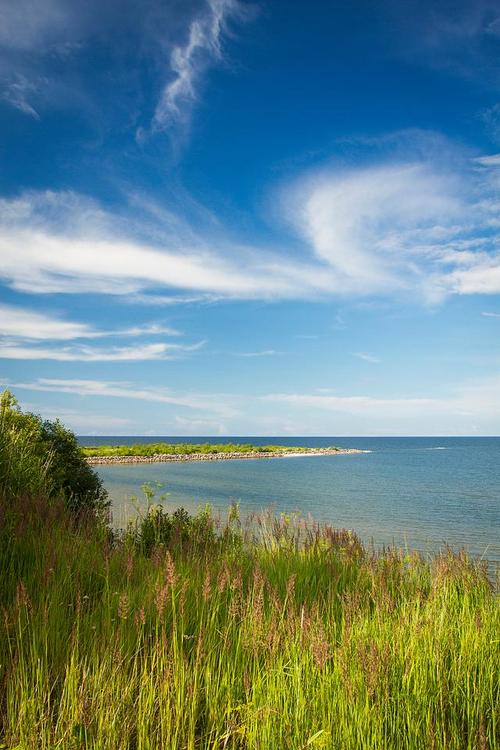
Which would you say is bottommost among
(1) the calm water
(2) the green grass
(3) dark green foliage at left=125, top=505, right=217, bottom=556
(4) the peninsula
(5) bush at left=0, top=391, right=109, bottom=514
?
(4) the peninsula

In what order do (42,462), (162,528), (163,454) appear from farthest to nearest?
(163,454) < (42,462) < (162,528)

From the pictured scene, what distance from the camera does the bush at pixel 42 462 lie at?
28.2ft

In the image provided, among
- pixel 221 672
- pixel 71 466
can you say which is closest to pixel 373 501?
pixel 71 466

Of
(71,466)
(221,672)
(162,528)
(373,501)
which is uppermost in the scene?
(71,466)

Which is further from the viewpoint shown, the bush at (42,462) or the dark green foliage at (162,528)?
the dark green foliage at (162,528)

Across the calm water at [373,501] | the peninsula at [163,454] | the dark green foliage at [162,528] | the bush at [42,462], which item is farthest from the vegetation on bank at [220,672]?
the peninsula at [163,454]

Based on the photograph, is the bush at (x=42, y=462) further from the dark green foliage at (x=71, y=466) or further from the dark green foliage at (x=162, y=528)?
the dark green foliage at (x=162, y=528)

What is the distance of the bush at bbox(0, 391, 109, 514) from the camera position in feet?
28.2

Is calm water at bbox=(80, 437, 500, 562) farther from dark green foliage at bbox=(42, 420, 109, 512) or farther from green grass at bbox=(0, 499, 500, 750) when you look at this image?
green grass at bbox=(0, 499, 500, 750)

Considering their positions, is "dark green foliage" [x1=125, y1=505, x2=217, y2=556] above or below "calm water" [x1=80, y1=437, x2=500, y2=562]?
above

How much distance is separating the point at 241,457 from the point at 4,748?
78.2 metres

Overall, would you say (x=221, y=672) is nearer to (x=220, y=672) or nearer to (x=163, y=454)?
(x=220, y=672)

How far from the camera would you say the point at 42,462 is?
1120 cm

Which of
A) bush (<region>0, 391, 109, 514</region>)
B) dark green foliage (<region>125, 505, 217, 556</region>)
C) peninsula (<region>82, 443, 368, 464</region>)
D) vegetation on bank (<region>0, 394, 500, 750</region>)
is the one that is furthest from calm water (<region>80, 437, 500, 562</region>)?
peninsula (<region>82, 443, 368, 464</region>)
